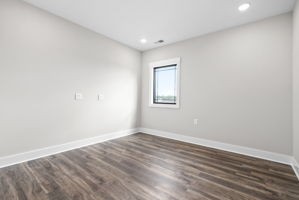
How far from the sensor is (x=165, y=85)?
13.5 feet

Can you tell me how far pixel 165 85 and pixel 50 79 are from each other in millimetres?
2825

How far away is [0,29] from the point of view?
2043mm

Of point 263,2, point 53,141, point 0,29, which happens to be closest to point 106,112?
point 53,141

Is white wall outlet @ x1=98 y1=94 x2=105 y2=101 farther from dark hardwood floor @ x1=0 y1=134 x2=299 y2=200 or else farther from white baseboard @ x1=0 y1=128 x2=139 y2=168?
dark hardwood floor @ x1=0 y1=134 x2=299 y2=200

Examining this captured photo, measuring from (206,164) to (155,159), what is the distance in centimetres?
86

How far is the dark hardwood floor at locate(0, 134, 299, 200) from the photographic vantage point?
153 centimetres

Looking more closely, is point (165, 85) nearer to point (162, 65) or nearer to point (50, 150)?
point (162, 65)

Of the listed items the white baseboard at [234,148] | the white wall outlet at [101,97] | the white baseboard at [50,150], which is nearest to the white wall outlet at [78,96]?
the white wall outlet at [101,97]

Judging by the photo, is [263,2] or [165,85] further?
[165,85]

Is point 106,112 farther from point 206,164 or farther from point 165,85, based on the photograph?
point 206,164

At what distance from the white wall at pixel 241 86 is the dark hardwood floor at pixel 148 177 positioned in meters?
0.52

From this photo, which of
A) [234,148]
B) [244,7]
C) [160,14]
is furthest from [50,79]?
[234,148]

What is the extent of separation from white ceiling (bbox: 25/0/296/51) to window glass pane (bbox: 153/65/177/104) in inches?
42.1

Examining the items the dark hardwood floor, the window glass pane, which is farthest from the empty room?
the window glass pane
